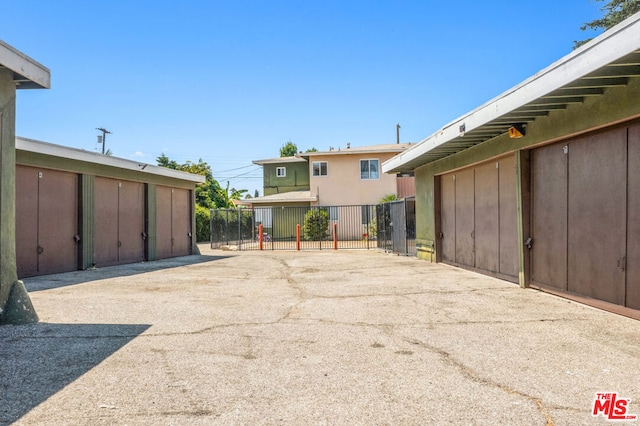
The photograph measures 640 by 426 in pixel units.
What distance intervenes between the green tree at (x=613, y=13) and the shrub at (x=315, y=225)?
17865mm

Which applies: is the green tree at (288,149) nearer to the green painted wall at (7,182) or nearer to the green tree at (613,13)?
the green tree at (613,13)

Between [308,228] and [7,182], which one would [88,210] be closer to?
[7,182]

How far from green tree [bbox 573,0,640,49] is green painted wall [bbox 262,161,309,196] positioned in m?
18.6

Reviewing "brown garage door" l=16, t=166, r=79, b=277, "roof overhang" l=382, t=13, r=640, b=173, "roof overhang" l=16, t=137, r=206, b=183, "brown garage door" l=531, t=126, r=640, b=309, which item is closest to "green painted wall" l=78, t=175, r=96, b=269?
"brown garage door" l=16, t=166, r=79, b=277

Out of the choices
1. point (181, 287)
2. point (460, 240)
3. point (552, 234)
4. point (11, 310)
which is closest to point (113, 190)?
point (181, 287)

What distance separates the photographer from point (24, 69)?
20.0 feet

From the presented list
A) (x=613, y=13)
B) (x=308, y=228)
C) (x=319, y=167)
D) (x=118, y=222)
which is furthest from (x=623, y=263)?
(x=613, y=13)

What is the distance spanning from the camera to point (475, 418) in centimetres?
295

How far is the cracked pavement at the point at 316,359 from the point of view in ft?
10.2

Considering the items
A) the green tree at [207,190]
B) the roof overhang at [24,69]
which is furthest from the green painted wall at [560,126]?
the green tree at [207,190]

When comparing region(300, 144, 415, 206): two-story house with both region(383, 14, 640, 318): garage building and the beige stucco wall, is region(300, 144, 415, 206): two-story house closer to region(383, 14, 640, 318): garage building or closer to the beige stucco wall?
the beige stucco wall

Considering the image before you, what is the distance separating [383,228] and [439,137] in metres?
10.1

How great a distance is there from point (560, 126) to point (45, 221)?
1136 cm

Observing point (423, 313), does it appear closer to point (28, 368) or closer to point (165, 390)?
point (165, 390)
